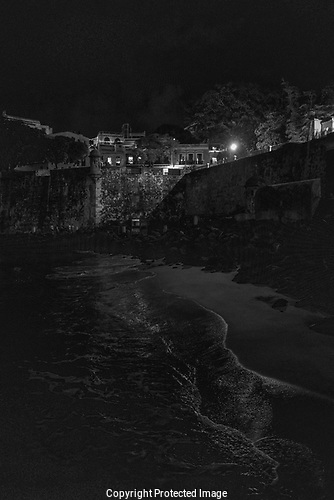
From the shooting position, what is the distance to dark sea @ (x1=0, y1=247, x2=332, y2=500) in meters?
3.93

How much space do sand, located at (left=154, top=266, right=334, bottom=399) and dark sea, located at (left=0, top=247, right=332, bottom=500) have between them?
34 centimetres

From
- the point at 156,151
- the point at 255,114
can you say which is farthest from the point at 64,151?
the point at 255,114

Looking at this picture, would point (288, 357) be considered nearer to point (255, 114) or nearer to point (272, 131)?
point (272, 131)

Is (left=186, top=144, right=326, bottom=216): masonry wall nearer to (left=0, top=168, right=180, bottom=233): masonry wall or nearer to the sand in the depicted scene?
(left=0, top=168, right=180, bottom=233): masonry wall

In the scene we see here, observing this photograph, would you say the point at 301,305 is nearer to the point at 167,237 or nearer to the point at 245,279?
the point at 245,279

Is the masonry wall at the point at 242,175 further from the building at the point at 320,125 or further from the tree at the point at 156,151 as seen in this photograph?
the tree at the point at 156,151

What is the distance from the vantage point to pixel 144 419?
5285 mm

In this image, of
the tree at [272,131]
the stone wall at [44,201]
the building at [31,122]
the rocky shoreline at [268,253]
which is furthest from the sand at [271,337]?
the building at [31,122]

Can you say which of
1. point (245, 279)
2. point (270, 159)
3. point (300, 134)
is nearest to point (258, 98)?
point (300, 134)

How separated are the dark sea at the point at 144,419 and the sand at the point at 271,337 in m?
0.34

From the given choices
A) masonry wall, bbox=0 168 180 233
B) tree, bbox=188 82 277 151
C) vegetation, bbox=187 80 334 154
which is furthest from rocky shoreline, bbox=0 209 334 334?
tree, bbox=188 82 277 151

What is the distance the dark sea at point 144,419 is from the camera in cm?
393

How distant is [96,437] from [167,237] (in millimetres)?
26549

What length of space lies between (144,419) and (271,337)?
12.8 feet
